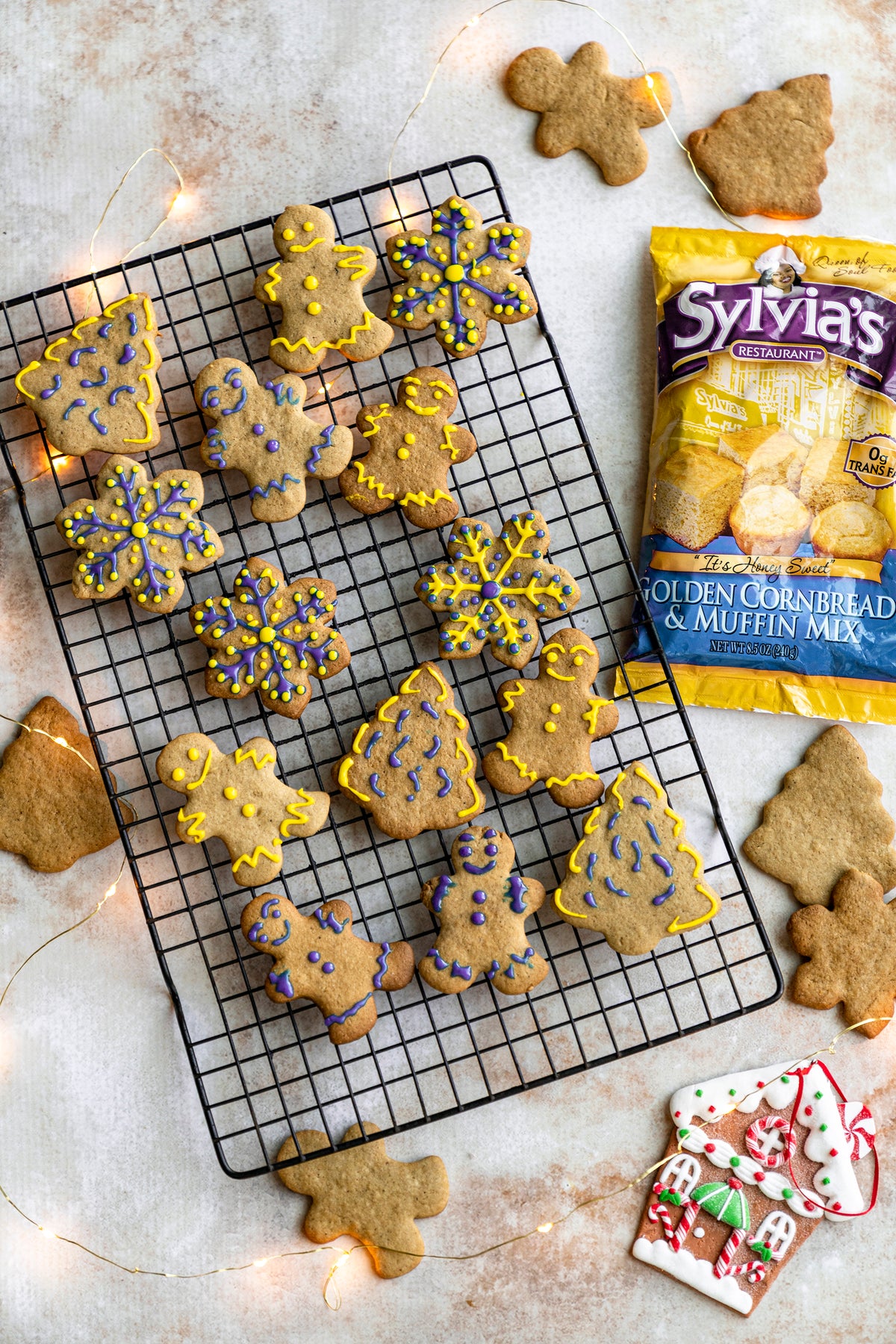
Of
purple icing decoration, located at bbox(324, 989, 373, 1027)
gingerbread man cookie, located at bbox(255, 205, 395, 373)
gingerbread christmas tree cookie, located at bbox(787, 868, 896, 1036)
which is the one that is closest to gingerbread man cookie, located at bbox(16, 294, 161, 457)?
gingerbread man cookie, located at bbox(255, 205, 395, 373)

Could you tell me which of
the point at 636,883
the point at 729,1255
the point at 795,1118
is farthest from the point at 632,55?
the point at 729,1255

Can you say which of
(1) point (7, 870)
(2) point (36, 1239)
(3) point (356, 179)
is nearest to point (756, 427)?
(3) point (356, 179)

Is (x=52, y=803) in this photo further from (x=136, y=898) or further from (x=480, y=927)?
(x=480, y=927)

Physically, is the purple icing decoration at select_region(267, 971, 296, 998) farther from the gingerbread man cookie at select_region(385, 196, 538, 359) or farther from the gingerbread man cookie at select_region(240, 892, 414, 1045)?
the gingerbread man cookie at select_region(385, 196, 538, 359)

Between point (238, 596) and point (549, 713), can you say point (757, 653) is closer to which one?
point (549, 713)

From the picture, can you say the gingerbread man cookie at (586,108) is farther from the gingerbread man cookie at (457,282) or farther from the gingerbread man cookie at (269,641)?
the gingerbread man cookie at (269,641)

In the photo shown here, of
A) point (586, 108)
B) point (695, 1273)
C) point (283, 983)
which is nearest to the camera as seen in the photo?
point (283, 983)

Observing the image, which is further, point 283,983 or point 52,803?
point 52,803
